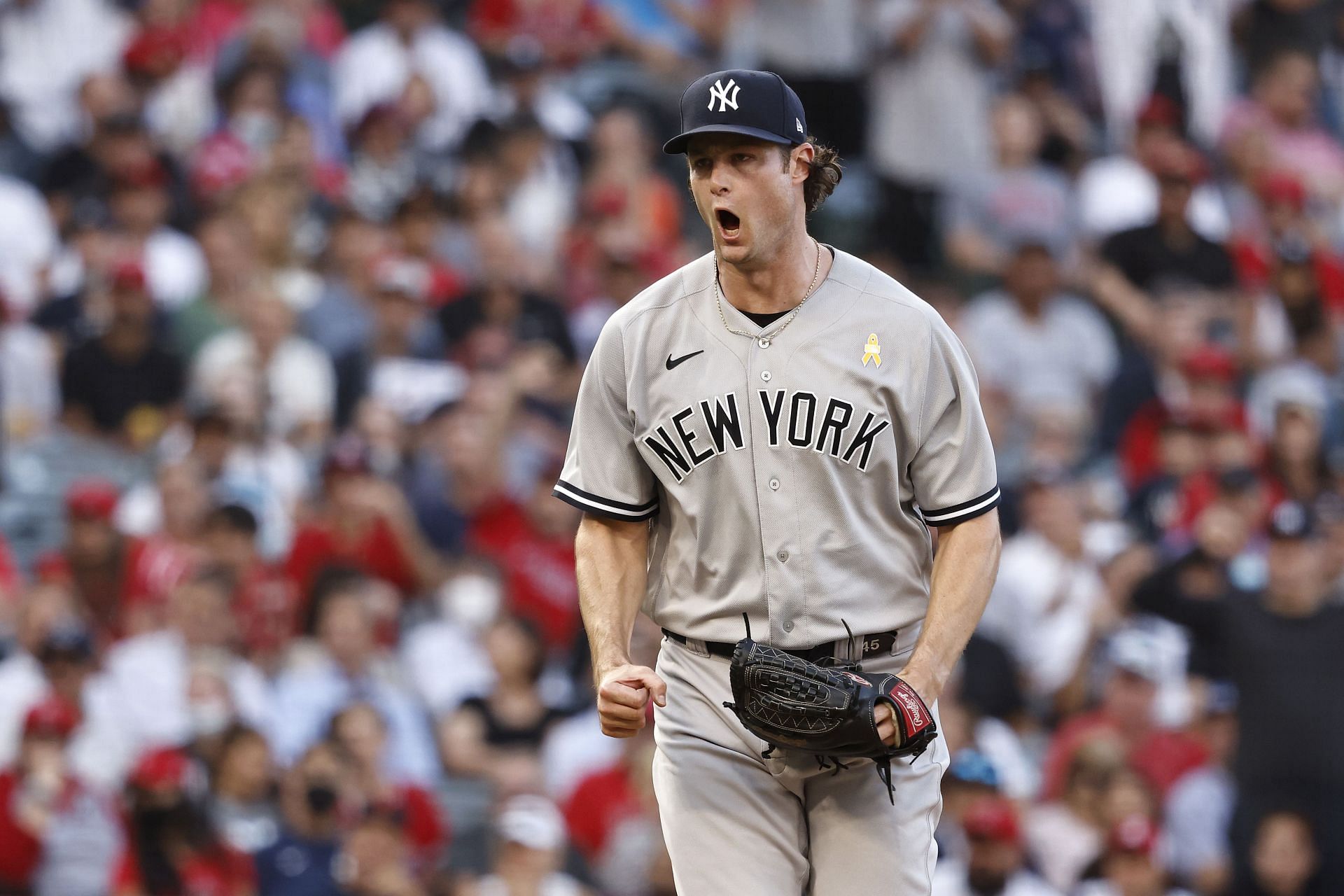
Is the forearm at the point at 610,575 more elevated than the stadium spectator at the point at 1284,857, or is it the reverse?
the forearm at the point at 610,575

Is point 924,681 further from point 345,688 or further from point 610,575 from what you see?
point 345,688

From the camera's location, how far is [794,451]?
426cm

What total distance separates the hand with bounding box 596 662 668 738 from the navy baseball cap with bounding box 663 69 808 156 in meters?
1.09

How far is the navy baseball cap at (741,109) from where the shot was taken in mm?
4125

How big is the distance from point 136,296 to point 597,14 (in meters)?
4.35

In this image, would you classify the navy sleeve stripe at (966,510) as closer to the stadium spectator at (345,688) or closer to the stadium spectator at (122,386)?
the stadium spectator at (345,688)

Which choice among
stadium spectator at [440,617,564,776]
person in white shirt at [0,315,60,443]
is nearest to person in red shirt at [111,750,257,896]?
stadium spectator at [440,617,564,776]

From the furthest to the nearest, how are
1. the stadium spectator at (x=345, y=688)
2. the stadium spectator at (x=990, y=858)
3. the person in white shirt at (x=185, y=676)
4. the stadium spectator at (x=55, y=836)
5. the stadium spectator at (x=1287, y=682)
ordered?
1. the stadium spectator at (x=345, y=688)
2. the person in white shirt at (x=185, y=676)
3. the stadium spectator at (x=1287, y=682)
4. the stadium spectator at (x=55, y=836)
5. the stadium spectator at (x=990, y=858)

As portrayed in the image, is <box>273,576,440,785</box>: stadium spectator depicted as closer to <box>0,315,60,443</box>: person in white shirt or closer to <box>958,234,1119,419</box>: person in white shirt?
<box>0,315,60,443</box>: person in white shirt

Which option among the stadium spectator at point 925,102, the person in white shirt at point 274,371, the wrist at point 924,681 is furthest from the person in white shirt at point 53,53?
the wrist at point 924,681

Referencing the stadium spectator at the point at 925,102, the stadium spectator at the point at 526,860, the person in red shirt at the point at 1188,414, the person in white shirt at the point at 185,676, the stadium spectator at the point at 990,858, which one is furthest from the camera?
the stadium spectator at the point at 925,102

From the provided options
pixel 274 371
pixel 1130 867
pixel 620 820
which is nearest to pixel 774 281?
pixel 620 820

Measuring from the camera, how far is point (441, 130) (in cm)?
1201

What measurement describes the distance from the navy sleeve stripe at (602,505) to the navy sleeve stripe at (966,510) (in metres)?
0.66
